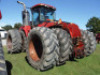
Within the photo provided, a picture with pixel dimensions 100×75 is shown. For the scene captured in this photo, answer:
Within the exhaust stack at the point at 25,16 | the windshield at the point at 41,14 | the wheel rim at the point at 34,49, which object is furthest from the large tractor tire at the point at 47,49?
the exhaust stack at the point at 25,16

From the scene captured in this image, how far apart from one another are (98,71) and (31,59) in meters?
2.20

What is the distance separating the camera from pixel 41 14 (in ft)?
15.7

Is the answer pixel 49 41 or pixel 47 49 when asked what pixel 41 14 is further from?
pixel 47 49

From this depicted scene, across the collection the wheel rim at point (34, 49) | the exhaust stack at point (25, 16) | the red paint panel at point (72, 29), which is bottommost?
the wheel rim at point (34, 49)

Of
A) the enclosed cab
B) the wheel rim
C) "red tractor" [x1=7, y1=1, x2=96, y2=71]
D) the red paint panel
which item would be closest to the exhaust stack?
"red tractor" [x1=7, y1=1, x2=96, y2=71]

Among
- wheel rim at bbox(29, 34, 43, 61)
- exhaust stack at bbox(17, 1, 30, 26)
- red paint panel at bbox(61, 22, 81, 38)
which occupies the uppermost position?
exhaust stack at bbox(17, 1, 30, 26)

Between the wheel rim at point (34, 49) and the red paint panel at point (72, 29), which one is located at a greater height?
the red paint panel at point (72, 29)

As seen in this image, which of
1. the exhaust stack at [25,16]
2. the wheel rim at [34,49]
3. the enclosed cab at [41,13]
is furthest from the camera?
the exhaust stack at [25,16]

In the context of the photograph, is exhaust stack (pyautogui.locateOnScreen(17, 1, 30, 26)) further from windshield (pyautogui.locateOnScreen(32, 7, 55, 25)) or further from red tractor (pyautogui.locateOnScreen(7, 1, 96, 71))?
windshield (pyautogui.locateOnScreen(32, 7, 55, 25))

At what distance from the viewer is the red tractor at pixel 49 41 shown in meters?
2.99

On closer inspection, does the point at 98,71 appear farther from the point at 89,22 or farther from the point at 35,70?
the point at 89,22

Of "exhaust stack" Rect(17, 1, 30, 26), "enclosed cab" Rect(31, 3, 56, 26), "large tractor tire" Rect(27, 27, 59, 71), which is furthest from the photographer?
"exhaust stack" Rect(17, 1, 30, 26)

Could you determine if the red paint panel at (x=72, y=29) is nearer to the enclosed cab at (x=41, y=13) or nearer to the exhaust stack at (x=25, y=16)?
the enclosed cab at (x=41, y=13)

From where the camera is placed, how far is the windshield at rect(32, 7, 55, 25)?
4.81 metres
